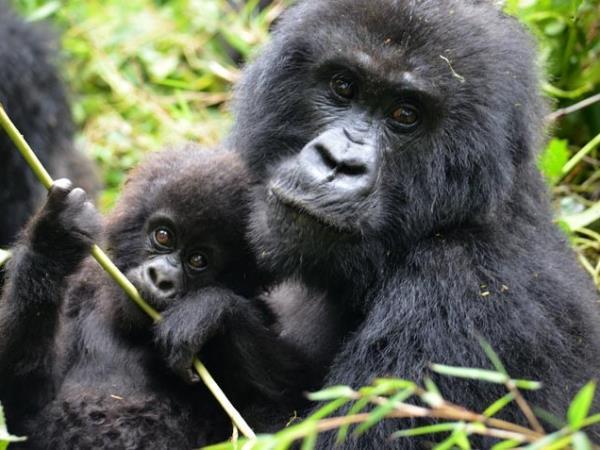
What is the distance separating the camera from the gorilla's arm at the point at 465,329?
315 cm

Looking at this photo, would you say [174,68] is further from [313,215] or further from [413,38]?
[313,215]

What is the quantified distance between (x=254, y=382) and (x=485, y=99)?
123cm

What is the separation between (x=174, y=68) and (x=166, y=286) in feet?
14.7


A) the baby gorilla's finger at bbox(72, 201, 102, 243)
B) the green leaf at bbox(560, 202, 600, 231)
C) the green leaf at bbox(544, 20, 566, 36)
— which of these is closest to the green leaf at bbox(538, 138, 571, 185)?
the green leaf at bbox(560, 202, 600, 231)

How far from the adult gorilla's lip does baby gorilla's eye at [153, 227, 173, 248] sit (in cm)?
60

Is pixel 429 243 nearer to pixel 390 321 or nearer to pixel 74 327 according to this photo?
pixel 390 321

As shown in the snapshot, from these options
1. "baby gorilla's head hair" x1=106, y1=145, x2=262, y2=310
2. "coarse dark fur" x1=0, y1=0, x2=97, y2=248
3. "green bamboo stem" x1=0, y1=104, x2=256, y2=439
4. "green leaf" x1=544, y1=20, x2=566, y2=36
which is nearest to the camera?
"green bamboo stem" x1=0, y1=104, x2=256, y2=439

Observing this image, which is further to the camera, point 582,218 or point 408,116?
point 582,218

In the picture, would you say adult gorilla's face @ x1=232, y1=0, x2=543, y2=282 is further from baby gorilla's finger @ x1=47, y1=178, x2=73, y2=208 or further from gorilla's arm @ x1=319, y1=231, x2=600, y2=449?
baby gorilla's finger @ x1=47, y1=178, x2=73, y2=208

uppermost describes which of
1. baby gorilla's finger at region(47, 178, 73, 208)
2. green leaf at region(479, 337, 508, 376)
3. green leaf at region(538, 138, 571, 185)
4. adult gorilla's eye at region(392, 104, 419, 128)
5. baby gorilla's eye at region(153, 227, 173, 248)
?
baby gorilla's finger at region(47, 178, 73, 208)

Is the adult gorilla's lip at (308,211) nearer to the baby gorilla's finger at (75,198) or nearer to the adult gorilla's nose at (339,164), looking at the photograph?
the adult gorilla's nose at (339,164)

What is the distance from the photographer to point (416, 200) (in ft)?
11.1

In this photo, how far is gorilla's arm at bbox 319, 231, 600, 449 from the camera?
3.15 meters

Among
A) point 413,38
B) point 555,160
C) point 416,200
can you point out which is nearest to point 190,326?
point 416,200
